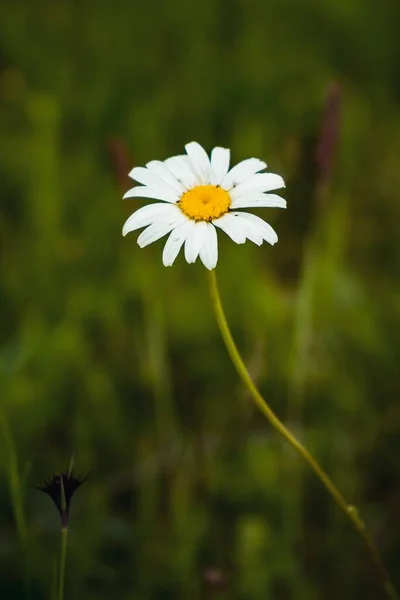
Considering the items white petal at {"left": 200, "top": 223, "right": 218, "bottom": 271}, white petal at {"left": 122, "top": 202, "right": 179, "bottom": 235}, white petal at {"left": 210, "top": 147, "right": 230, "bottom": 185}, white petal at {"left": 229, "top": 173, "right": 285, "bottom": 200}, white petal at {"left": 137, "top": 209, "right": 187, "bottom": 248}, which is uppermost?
white petal at {"left": 210, "top": 147, "right": 230, "bottom": 185}

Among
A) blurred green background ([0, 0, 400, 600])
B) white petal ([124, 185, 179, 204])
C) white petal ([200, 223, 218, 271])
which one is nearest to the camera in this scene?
white petal ([200, 223, 218, 271])

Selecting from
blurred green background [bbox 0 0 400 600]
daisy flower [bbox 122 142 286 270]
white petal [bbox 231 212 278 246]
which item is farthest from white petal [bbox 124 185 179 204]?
blurred green background [bbox 0 0 400 600]

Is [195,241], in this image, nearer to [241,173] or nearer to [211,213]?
[211,213]

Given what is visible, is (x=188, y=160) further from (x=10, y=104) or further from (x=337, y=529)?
(x=10, y=104)

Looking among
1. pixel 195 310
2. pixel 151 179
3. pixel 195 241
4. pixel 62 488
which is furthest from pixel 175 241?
pixel 195 310

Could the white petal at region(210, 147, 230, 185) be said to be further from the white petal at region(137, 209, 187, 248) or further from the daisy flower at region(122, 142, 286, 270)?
the white petal at region(137, 209, 187, 248)

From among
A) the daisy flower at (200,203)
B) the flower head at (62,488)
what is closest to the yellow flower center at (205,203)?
the daisy flower at (200,203)

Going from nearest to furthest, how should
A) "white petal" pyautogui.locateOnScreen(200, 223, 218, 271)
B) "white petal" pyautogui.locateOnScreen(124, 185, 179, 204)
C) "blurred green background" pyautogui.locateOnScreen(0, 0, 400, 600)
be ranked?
"white petal" pyautogui.locateOnScreen(200, 223, 218, 271) < "white petal" pyautogui.locateOnScreen(124, 185, 179, 204) < "blurred green background" pyautogui.locateOnScreen(0, 0, 400, 600)

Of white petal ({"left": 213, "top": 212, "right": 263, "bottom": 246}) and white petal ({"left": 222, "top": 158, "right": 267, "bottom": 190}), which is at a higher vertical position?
white petal ({"left": 222, "top": 158, "right": 267, "bottom": 190})
